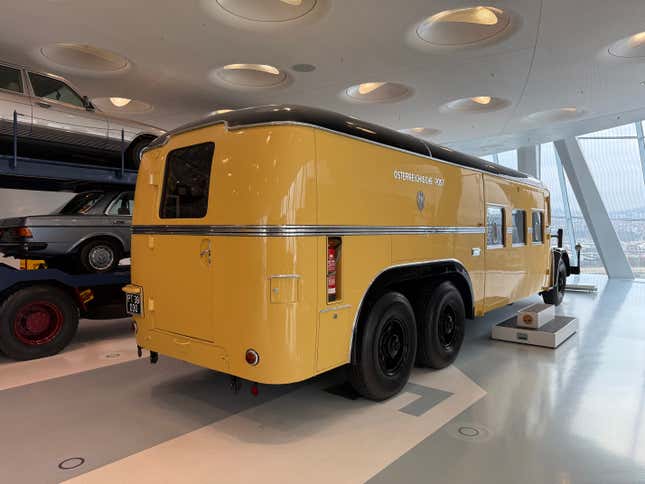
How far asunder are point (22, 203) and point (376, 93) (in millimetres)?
9443

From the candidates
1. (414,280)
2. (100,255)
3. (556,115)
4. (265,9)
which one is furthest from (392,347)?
(556,115)

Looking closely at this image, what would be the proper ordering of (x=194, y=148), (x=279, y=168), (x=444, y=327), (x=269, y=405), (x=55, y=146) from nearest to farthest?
(x=279, y=168)
(x=194, y=148)
(x=269, y=405)
(x=444, y=327)
(x=55, y=146)

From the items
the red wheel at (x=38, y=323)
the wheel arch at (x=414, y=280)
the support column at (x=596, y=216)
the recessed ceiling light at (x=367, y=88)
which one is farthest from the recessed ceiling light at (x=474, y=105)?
the red wheel at (x=38, y=323)

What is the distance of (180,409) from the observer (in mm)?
3752

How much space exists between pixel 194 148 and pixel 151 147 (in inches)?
25.9

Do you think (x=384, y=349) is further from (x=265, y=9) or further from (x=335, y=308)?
(x=265, y=9)

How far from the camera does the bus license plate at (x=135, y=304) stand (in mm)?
3861

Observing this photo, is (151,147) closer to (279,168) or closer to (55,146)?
(279,168)

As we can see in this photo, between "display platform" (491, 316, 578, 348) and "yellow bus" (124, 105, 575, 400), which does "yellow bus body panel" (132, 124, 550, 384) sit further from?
"display platform" (491, 316, 578, 348)

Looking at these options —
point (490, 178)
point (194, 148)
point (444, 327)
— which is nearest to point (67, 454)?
point (194, 148)

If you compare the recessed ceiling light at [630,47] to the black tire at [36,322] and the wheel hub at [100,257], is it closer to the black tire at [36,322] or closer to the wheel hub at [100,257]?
the wheel hub at [100,257]

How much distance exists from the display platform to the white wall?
10019 mm

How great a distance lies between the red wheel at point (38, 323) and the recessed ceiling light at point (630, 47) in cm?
993

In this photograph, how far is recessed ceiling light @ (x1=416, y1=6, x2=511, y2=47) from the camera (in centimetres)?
738
